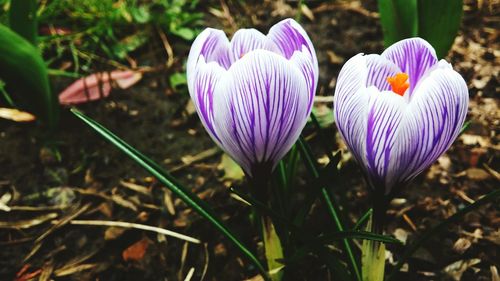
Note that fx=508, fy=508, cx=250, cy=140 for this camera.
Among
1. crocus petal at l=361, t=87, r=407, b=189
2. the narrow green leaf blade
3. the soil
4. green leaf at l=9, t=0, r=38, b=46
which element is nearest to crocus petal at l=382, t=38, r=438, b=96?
crocus petal at l=361, t=87, r=407, b=189

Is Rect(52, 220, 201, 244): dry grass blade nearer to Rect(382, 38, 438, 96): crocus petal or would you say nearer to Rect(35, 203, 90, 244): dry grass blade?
Rect(35, 203, 90, 244): dry grass blade

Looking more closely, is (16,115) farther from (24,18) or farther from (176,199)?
(176,199)

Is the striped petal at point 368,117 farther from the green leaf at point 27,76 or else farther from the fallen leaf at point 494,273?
the green leaf at point 27,76

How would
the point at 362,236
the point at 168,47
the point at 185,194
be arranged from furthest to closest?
the point at 168,47, the point at 185,194, the point at 362,236

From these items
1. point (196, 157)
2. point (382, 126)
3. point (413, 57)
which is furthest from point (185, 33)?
point (382, 126)

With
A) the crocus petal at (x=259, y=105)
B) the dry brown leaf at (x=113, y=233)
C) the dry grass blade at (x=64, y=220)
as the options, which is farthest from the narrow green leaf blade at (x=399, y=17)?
the dry grass blade at (x=64, y=220)

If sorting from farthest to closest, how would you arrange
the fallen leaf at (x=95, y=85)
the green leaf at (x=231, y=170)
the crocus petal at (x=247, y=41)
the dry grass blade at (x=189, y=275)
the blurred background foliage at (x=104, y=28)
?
the blurred background foliage at (x=104, y=28) < the fallen leaf at (x=95, y=85) < the green leaf at (x=231, y=170) < the dry grass blade at (x=189, y=275) < the crocus petal at (x=247, y=41)

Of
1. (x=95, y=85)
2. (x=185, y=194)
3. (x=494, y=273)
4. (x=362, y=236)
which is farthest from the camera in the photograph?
(x=95, y=85)
